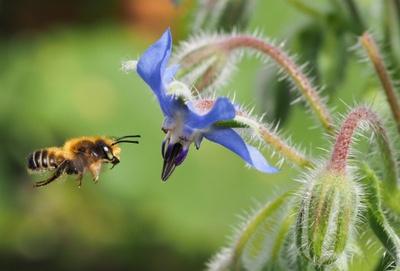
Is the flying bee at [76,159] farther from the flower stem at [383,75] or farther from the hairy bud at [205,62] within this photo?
the flower stem at [383,75]

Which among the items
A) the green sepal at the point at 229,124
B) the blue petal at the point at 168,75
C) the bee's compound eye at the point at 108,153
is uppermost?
the blue petal at the point at 168,75

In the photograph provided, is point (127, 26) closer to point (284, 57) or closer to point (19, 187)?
point (19, 187)

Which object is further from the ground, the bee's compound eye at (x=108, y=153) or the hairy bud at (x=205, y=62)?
the hairy bud at (x=205, y=62)

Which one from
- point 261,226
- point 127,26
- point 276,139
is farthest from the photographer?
point 127,26

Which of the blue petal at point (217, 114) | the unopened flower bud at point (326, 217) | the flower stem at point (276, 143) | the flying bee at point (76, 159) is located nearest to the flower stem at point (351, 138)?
the unopened flower bud at point (326, 217)

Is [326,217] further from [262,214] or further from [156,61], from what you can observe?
[156,61]

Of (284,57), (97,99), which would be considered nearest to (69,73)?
(97,99)
